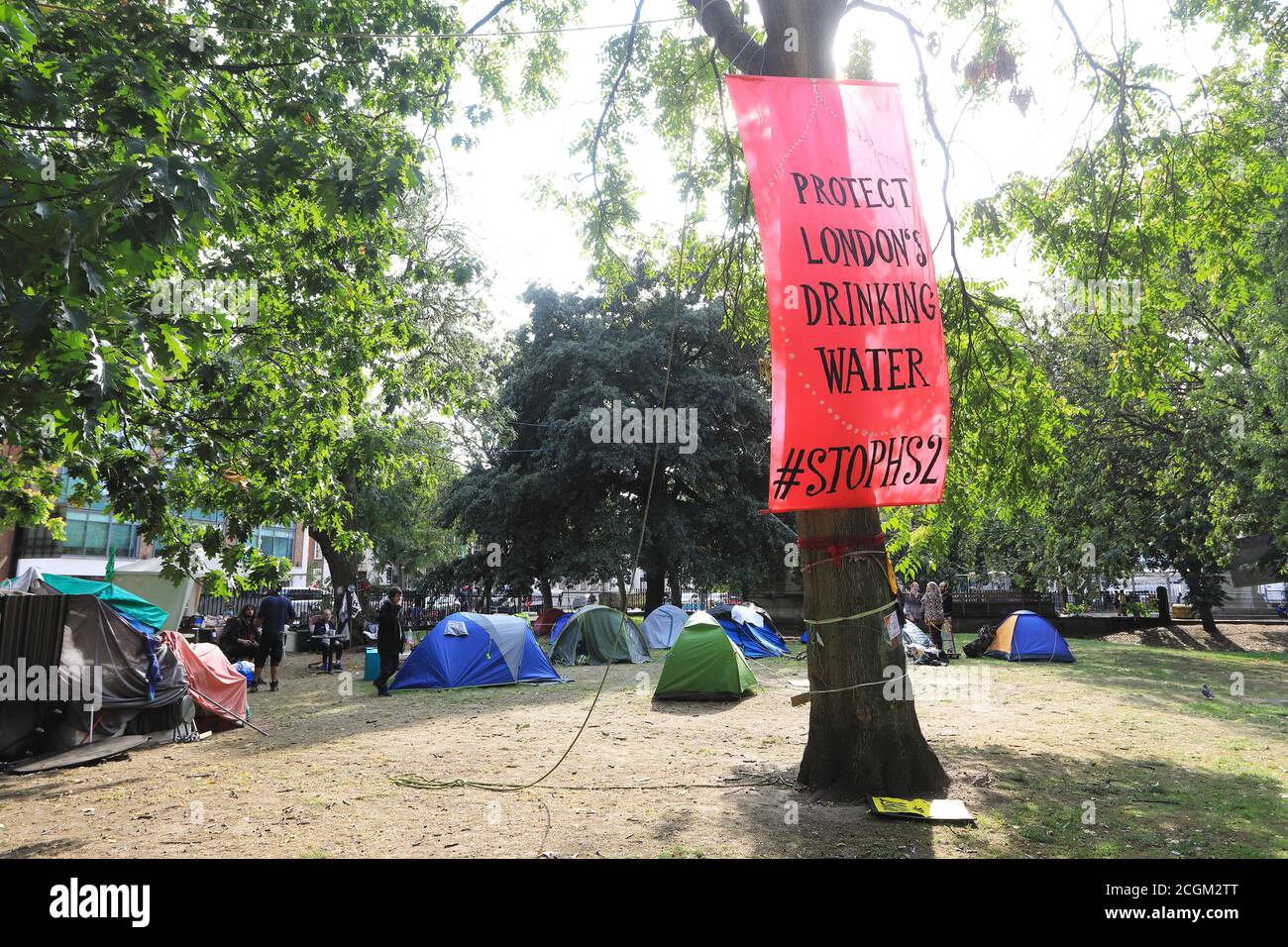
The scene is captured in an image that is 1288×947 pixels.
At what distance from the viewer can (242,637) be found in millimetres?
14719

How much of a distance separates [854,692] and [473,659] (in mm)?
9843

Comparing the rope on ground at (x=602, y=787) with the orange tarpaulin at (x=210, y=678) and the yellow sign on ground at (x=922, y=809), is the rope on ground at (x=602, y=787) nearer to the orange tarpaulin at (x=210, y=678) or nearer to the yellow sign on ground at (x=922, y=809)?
the yellow sign on ground at (x=922, y=809)

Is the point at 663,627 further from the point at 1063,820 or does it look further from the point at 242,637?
the point at 1063,820

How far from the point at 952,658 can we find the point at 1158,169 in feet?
42.5

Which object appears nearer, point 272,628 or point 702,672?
point 702,672

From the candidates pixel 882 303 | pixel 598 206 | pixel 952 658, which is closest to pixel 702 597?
pixel 952 658

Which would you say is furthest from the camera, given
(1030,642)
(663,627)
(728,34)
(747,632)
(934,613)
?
(663,627)

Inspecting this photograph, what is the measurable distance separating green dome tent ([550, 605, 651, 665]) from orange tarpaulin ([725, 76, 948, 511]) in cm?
1337

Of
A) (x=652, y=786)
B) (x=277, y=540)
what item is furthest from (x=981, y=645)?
(x=277, y=540)

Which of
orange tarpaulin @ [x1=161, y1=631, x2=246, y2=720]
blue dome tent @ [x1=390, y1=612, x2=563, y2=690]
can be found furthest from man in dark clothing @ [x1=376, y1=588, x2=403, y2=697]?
orange tarpaulin @ [x1=161, y1=631, x2=246, y2=720]

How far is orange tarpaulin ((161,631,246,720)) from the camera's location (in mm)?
10156

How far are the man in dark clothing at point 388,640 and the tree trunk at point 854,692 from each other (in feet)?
31.0
